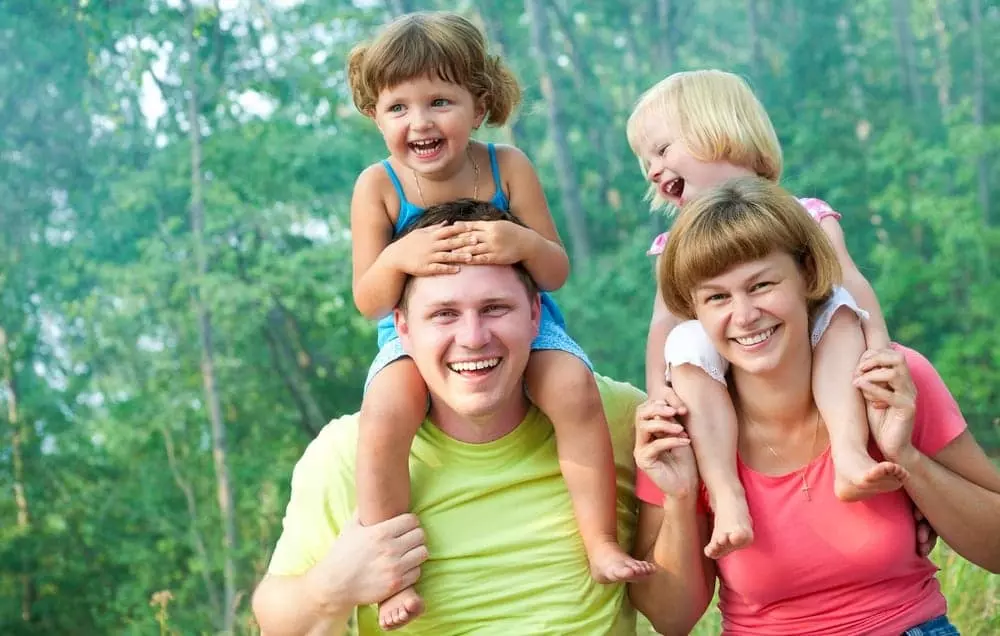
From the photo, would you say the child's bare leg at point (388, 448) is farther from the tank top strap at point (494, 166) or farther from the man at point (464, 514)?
the tank top strap at point (494, 166)

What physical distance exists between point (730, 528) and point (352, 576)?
0.65 metres

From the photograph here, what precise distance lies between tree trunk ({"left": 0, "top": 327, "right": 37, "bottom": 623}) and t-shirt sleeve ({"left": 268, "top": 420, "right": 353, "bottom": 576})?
17.3ft

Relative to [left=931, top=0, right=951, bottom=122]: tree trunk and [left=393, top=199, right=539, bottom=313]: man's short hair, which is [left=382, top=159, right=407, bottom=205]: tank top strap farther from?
[left=931, top=0, right=951, bottom=122]: tree trunk

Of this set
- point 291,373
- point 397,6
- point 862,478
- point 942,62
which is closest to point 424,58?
point 862,478

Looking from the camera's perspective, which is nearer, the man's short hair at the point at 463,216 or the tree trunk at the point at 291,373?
the man's short hair at the point at 463,216

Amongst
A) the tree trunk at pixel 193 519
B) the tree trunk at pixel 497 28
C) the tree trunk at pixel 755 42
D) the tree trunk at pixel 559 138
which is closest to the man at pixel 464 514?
the tree trunk at pixel 193 519

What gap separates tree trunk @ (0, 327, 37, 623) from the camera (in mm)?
7012

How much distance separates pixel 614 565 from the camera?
208cm

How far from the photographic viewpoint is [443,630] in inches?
86.1

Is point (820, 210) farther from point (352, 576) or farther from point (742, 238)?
point (352, 576)

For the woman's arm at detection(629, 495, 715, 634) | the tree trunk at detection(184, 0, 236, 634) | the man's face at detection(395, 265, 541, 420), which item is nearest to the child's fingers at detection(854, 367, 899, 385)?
the woman's arm at detection(629, 495, 715, 634)

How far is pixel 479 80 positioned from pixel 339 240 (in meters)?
5.57

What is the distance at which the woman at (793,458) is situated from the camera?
1928 mm

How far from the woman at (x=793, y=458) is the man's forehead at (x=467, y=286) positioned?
270 millimetres
